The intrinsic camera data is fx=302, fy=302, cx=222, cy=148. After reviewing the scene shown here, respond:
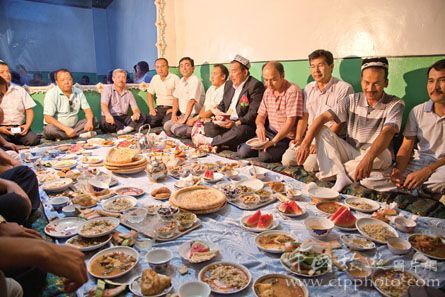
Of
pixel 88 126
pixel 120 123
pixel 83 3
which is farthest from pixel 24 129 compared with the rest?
pixel 83 3

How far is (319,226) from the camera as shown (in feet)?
6.09

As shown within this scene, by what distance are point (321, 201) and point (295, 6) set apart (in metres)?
3.31

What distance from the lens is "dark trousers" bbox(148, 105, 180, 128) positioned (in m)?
6.07

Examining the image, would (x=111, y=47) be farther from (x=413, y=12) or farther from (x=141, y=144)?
(x=413, y=12)

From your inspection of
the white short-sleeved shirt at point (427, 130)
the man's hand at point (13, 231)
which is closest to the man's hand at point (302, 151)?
the white short-sleeved shirt at point (427, 130)

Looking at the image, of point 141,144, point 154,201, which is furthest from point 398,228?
point 141,144

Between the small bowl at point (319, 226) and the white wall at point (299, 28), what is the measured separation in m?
2.42

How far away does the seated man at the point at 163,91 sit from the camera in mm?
6057

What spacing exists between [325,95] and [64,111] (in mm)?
4302

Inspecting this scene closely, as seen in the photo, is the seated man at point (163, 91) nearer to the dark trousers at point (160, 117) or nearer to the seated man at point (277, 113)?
the dark trousers at point (160, 117)

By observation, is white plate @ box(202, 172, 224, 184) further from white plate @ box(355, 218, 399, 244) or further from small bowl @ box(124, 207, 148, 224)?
white plate @ box(355, 218, 399, 244)

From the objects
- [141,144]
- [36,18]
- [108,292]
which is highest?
[36,18]

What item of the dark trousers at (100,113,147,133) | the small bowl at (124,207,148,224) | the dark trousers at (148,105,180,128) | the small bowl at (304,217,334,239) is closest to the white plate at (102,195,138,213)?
the small bowl at (124,207,148,224)

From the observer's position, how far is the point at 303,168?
135 inches
